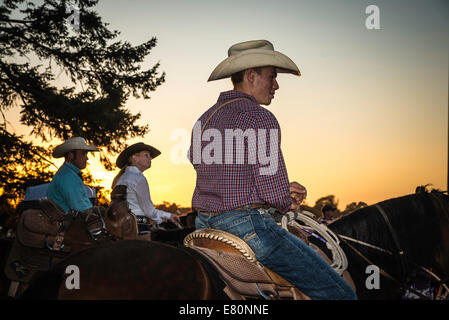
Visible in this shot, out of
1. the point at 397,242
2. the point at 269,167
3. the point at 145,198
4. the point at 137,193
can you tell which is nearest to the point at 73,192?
the point at 137,193

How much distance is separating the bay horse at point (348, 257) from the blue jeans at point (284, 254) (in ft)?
1.16

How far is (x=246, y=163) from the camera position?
2551 mm

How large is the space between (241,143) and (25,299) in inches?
58.8

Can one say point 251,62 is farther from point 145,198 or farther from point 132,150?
point 132,150

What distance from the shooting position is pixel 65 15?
558 inches

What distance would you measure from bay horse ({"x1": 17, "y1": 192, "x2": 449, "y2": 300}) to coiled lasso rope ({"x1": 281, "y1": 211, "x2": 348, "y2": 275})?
415 millimetres

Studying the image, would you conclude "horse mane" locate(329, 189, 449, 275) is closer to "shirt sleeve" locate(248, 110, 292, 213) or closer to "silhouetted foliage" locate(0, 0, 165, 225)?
"shirt sleeve" locate(248, 110, 292, 213)

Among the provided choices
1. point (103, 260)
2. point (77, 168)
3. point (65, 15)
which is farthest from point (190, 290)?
point (65, 15)

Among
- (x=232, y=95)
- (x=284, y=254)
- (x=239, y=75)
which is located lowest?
(x=284, y=254)

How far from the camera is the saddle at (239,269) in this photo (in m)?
2.37

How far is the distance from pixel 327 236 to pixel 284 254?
92 cm

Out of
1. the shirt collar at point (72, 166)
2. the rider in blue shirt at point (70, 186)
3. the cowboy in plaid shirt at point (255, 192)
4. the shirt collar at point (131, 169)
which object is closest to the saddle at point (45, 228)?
the rider in blue shirt at point (70, 186)
